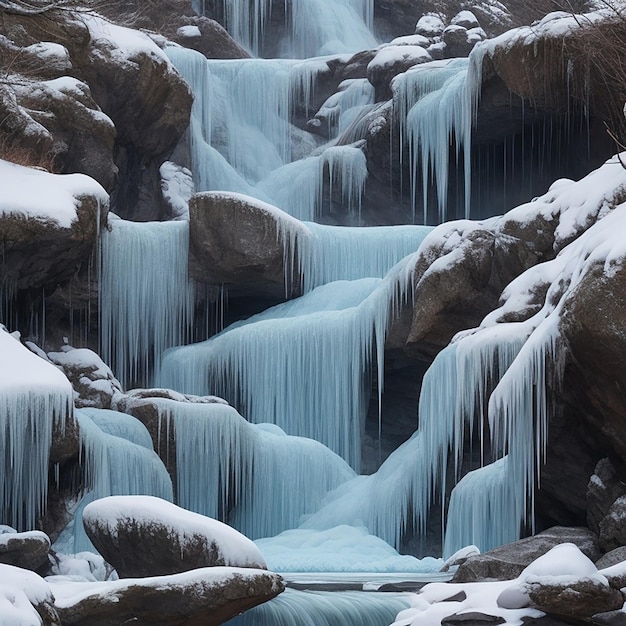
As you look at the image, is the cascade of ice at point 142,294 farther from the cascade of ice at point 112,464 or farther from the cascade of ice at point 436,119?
the cascade of ice at point 436,119

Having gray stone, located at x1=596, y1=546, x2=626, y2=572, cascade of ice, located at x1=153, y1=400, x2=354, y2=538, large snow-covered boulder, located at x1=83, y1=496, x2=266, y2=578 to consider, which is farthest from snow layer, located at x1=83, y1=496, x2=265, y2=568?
cascade of ice, located at x1=153, y1=400, x2=354, y2=538

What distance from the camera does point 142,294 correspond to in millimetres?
18984

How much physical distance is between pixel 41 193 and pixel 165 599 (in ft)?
26.0

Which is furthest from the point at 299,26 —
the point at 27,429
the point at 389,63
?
the point at 27,429

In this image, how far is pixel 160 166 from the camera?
22.3 m

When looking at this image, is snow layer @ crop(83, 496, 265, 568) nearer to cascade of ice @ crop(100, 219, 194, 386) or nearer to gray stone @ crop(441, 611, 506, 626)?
gray stone @ crop(441, 611, 506, 626)

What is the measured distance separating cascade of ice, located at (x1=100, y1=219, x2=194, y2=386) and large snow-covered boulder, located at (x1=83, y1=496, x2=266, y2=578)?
862 centimetres

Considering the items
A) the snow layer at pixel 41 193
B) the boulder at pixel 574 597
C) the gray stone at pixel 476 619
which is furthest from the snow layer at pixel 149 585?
the snow layer at pixel 41 193

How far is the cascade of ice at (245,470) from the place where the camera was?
15.6m

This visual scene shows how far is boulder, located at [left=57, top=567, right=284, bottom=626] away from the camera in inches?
338

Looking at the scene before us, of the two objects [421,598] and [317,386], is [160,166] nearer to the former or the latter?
[317,386]

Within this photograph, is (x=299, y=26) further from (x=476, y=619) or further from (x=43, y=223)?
(x=476, y=619)

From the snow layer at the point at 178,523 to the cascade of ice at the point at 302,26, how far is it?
2020cm

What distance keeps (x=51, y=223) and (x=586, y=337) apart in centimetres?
726
